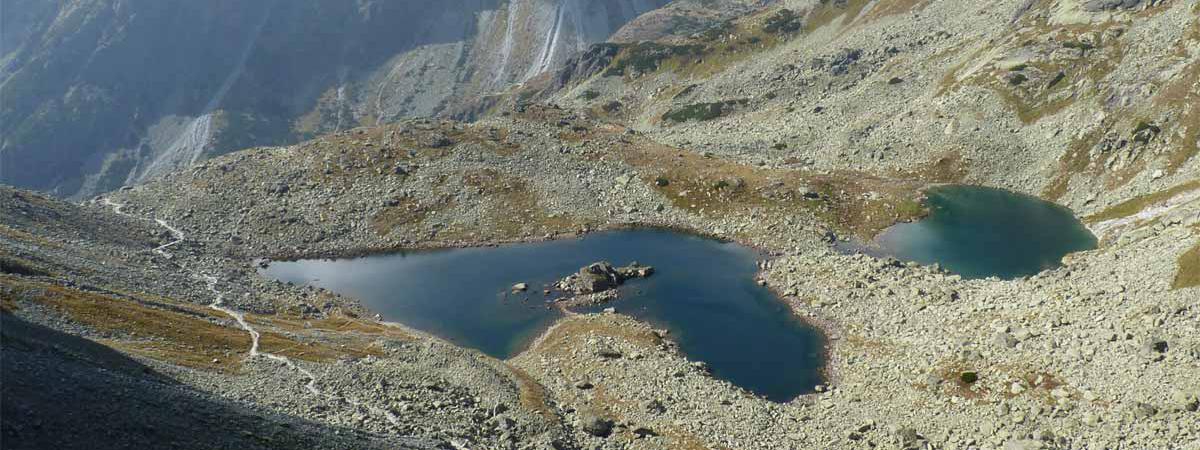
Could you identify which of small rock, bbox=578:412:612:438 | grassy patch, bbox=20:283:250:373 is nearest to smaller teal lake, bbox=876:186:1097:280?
small rock, bbox=578:412:612:438

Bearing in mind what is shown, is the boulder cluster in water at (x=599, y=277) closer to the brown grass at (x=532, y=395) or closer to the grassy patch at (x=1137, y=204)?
the brown grass at (x=532, y=395)

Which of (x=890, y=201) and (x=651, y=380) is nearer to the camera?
(x=651, y=380)

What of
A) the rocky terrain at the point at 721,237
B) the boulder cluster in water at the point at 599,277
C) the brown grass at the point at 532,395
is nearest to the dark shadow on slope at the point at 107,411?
the rocky terrain at the point at 721,237

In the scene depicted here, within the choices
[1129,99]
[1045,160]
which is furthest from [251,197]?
[1129,99]

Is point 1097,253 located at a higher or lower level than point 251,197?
lower

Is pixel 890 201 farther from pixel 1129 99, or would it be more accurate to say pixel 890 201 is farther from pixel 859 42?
pixel 859 42

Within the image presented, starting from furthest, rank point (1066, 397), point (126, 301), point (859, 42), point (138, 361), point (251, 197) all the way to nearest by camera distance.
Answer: point (859, 42) → point (251, 197) → point (126, 301) → point (1066, 397) → point (138, 361)

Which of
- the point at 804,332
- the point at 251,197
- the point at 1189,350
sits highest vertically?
the point at 251,197
